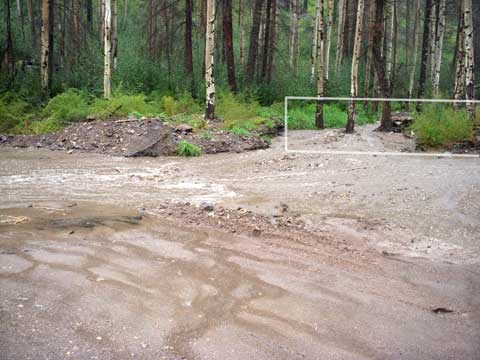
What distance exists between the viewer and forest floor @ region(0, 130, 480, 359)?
4270mm

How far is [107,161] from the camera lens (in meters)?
13.8

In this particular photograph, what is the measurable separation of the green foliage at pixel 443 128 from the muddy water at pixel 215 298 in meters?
9.87

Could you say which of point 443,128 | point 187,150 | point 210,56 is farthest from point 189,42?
point 443,128

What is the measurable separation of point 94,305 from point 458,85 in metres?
18.3

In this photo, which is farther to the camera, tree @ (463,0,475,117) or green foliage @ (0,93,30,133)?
green foliage @ (0,93,30,133)

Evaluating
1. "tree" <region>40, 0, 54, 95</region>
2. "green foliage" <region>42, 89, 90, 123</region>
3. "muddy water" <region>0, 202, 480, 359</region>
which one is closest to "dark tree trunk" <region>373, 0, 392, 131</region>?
"green foliage" <region>42, 89, 90, 123</region>

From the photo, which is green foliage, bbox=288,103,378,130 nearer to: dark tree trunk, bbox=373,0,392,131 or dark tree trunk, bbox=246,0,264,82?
dark tree trunk, bbox=373,0,392,131

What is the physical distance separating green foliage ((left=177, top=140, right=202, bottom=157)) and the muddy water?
8.14 m

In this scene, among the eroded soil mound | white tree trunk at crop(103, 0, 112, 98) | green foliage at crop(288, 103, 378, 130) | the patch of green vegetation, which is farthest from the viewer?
green foliage at crop(288, 103, 378, 130)

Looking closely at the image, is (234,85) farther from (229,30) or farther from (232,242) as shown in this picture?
(232,242)

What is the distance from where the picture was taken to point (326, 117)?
2605 cm

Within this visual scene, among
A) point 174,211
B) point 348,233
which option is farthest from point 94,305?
point 348,233

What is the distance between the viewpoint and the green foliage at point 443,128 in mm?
15578

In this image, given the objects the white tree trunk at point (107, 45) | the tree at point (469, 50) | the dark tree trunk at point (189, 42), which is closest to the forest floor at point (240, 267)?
the tree at point (469, 50)
